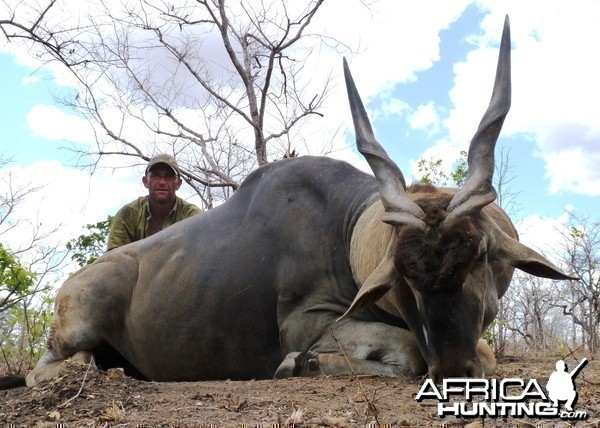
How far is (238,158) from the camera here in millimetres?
17734

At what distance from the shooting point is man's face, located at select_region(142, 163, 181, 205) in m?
7.14

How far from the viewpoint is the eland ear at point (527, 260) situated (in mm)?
3219

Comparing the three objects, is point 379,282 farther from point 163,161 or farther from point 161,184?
point 163,161

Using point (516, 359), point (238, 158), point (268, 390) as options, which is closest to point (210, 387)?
point (268, 390)

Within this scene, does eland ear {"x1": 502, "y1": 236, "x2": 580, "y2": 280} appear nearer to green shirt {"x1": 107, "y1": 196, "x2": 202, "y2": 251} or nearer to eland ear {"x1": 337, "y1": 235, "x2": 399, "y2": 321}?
eland ear {"x1": 337, "y1": 235, "x2": 399, "y2": 321}

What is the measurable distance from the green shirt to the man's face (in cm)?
13

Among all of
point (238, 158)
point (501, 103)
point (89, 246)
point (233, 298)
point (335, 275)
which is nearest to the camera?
point (501, 103)

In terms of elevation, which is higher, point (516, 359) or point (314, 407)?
point (516, 359)

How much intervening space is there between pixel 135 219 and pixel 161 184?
0.43 m

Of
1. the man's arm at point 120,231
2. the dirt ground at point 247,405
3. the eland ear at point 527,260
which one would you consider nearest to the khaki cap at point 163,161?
the man's arm at point 120,231

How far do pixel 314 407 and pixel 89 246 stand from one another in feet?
34.4

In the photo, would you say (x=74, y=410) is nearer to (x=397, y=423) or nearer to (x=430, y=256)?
(x=397, y=423)

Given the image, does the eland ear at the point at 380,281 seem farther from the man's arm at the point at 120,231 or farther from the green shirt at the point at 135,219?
the man's arm at the point at 120,231

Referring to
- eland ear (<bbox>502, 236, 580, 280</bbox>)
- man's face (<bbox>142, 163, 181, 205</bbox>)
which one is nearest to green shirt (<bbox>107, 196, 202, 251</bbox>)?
man's face (<bbox>142, 163, 181, 205</bbox>)
